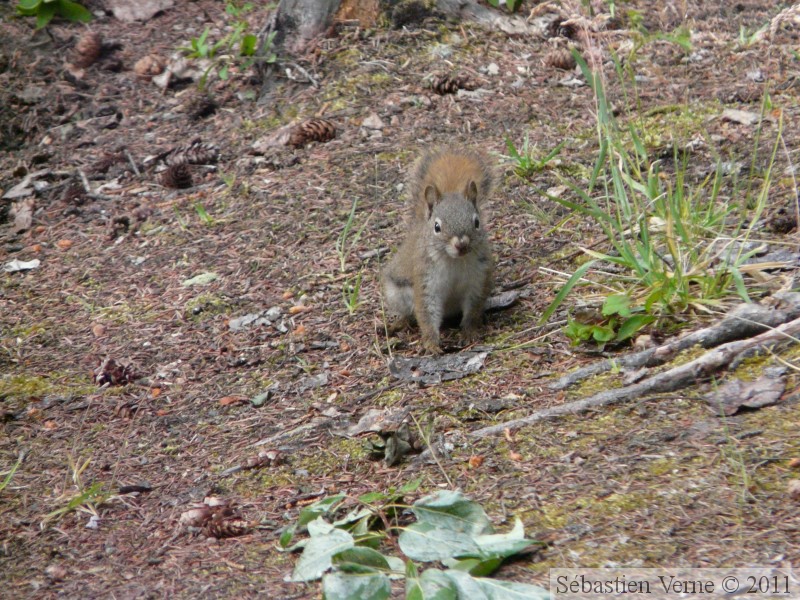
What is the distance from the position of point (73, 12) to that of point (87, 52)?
520 mm

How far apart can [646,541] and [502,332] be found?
160 centimetres

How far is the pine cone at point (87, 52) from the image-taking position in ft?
21.5

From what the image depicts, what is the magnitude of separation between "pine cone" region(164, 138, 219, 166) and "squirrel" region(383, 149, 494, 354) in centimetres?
194

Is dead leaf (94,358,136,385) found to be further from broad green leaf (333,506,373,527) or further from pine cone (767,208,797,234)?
pine cone (767,208,797,234)

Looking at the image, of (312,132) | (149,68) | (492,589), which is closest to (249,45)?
(149,68)

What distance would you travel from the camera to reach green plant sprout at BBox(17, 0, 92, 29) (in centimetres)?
667

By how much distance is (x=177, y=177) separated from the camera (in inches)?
218

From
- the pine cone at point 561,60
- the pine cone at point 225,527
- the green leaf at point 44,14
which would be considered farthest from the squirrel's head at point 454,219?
the green leaf at point 44,14

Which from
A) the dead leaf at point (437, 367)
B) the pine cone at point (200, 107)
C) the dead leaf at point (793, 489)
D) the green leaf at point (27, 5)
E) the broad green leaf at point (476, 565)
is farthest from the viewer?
the green leaf at point (27, 5)

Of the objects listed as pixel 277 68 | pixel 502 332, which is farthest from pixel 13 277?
pixel 502 332

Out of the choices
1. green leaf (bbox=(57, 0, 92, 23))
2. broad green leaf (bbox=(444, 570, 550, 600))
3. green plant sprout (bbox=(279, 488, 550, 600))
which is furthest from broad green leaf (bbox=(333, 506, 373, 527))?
green leaf (bbox=(57, 0, 92, 23))

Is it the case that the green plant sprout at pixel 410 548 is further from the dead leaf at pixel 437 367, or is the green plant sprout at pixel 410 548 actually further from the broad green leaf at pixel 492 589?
the dead leaf at pixel 437 367

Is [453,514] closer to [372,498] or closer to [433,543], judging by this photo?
[433,543]

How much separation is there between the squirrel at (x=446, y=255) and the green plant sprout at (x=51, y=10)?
155 inches
